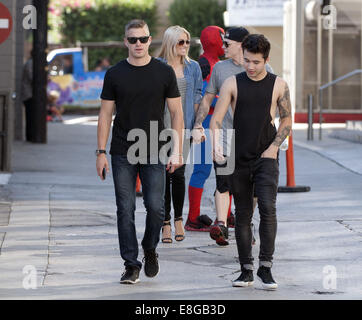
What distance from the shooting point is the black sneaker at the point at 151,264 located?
727 cm

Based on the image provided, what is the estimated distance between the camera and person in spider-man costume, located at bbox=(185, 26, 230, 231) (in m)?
9.28

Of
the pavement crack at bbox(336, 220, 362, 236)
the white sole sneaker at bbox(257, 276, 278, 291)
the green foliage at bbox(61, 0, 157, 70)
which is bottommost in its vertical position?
the pavement crack at bbox(336, 220, 362, 236)

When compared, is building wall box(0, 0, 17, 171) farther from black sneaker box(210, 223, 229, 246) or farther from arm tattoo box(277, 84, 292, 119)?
arm tattoo box(277, 84, 292, 119)

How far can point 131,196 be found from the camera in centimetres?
717

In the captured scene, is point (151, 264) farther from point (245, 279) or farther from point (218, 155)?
point (218, 155)

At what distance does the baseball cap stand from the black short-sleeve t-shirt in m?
1.71

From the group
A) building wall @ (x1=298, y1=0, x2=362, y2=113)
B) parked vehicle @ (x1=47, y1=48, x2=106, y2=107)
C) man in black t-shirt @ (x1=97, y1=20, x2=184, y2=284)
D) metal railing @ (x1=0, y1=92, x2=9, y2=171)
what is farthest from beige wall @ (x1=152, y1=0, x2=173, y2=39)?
man in black t-shirt @ (x1=97, y1=20, x2=184, y2=284)

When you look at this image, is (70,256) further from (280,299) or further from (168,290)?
(280,299)

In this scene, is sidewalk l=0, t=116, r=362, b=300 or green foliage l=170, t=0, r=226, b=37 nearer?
sidewalk l=0, t=116, r=362, b=300

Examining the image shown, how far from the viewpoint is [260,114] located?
23.0 feet

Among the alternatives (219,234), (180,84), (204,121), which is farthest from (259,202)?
(204,121)

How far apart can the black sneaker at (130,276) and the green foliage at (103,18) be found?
36.1m

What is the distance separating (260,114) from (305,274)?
1.22 m
